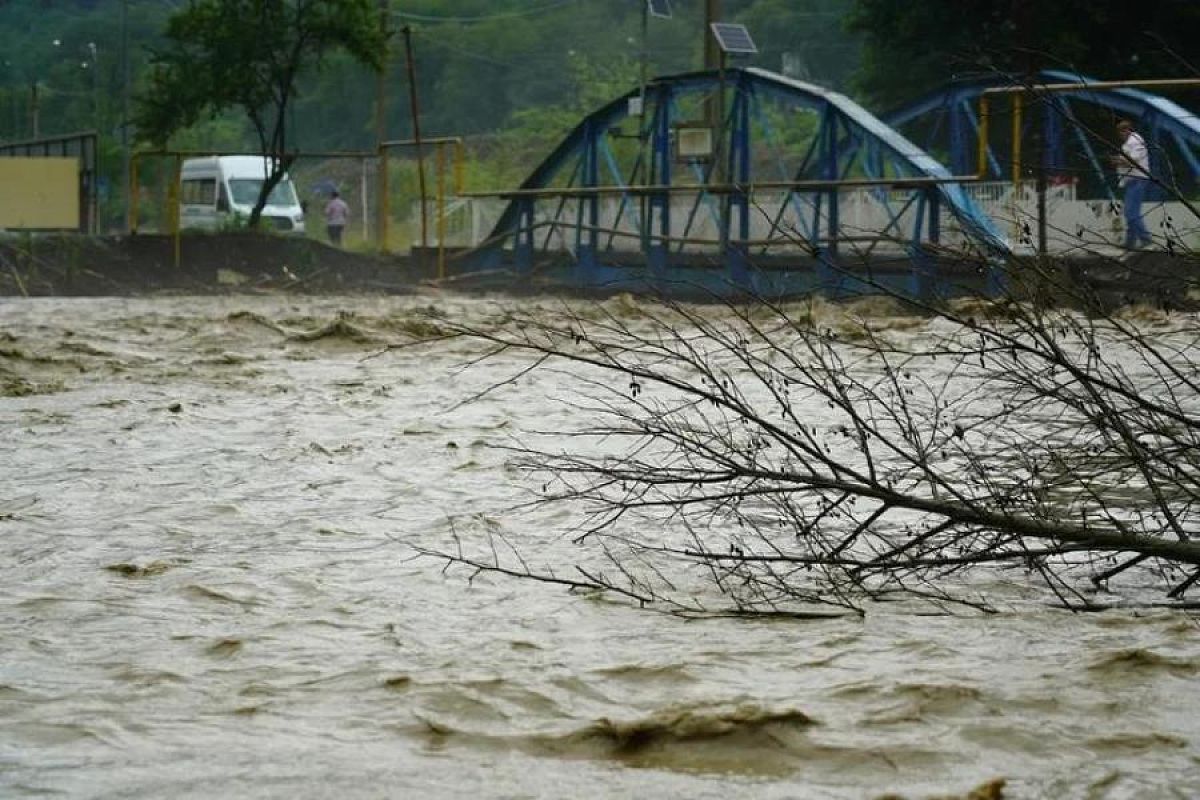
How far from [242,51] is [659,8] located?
25.1 ft

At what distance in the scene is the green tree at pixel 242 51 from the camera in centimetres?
3281

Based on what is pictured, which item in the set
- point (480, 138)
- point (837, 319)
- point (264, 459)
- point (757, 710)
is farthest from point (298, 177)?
point (757, 710)

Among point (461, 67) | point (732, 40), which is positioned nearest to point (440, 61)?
point (461, 67)

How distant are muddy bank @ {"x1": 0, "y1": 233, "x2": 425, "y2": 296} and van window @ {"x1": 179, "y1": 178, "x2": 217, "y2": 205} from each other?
1480 cm

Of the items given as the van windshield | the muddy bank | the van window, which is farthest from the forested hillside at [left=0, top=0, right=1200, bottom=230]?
the muddy bank

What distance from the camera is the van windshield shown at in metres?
44.1

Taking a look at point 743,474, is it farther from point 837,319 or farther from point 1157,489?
point 837,319

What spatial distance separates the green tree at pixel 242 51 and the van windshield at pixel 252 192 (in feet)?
34.4

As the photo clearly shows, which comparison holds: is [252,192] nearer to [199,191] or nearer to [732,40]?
[199,191]

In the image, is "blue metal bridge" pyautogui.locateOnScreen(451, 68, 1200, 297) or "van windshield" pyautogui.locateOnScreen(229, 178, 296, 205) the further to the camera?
"van windshield" pyautogui.locateOnScreen(229, 178, 296, 205)

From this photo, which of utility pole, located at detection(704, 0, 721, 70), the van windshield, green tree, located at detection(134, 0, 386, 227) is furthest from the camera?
the van windshield

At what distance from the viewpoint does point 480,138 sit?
Answer: 73312 mm

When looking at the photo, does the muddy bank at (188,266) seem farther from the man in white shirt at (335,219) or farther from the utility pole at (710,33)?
the man in white shirt at (335,219)

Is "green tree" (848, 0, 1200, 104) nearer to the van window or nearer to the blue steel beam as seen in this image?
the blue steel beam
